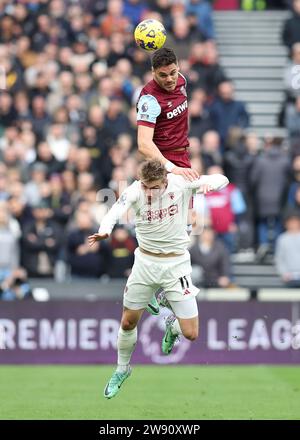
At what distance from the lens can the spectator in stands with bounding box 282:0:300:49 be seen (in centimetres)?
2586

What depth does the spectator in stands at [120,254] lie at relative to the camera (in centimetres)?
2164

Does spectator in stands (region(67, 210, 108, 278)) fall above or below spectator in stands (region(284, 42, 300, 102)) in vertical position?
below

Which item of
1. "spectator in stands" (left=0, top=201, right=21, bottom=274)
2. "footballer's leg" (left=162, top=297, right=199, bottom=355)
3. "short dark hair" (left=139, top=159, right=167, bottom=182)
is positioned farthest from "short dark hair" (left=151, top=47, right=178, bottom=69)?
"spectator in stands" (left=0, top=201, right=21, bottom=274)

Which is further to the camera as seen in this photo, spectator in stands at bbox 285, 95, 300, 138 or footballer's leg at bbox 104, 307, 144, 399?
spectator in stands at bbox 285, 95, 300, 138

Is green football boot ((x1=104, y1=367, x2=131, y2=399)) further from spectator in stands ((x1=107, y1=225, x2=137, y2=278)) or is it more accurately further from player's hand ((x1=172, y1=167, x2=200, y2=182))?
spectator in stands ((x1=107, y1=225, x2=137, y2=278))

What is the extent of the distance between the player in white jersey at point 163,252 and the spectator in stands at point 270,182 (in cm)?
789

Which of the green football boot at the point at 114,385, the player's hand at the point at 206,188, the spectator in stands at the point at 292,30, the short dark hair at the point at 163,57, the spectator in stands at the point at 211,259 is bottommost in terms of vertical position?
the spectator in stands at the point at 211,259

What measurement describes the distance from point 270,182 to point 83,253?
3363 millimetres

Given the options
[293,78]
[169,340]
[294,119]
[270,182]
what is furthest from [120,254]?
[169,340]

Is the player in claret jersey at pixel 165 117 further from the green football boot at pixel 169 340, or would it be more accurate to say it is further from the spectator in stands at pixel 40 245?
the spectator in stands at pixel 40 245

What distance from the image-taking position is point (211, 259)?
21.7m

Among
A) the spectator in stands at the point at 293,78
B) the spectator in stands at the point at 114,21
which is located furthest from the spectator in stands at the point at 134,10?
the spectator in stands at the point at 293,78

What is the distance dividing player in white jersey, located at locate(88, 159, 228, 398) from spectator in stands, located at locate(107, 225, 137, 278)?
6.48 metres
